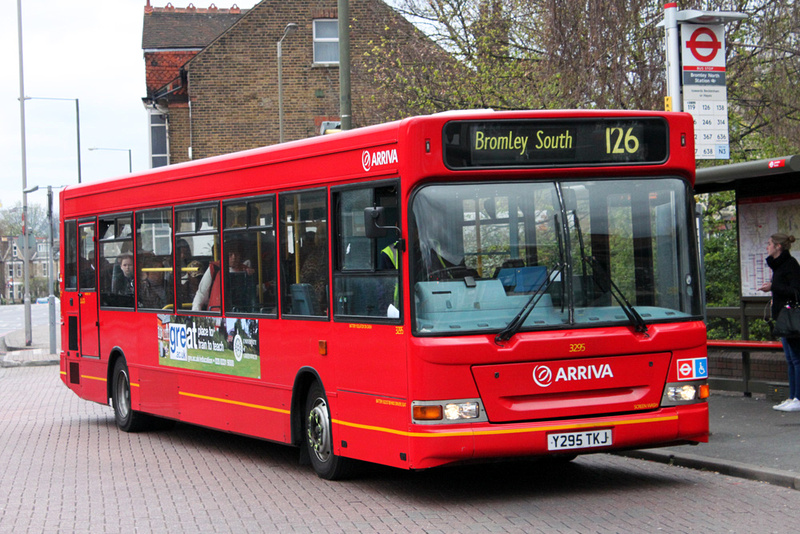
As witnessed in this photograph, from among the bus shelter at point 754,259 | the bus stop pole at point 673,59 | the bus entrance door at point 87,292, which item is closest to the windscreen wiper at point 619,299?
the bus stop pole at point 673,59

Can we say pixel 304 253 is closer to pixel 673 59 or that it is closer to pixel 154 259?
pixel 154 259

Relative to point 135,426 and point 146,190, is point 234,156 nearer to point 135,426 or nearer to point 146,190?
point 146,190

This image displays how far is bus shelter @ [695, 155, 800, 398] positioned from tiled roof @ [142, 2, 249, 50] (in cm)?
3316

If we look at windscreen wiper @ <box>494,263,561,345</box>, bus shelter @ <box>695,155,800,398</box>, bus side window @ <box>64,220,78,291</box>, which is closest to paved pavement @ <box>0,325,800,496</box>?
bus shelter @ <box>695,155,800,398</box>

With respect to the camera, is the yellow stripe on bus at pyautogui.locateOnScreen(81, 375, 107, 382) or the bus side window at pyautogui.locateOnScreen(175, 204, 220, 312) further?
the yellow stripe on bus at pyautogui.locateOnScreen(81, 375, 107, 382)

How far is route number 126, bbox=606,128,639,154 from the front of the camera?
329 inches

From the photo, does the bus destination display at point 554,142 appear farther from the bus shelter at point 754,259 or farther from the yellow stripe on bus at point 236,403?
the bus shelter at point 754,259

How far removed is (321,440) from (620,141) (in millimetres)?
3434

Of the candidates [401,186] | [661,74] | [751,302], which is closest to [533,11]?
[661,74]

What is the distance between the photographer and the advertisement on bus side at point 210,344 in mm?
10562

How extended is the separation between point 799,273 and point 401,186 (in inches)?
219

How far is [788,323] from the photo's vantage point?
11.5 metres

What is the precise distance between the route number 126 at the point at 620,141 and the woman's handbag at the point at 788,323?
4043 millimetres

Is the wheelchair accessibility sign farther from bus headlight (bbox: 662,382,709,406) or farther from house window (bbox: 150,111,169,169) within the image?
house window (bbox: 150,111,169,169)
